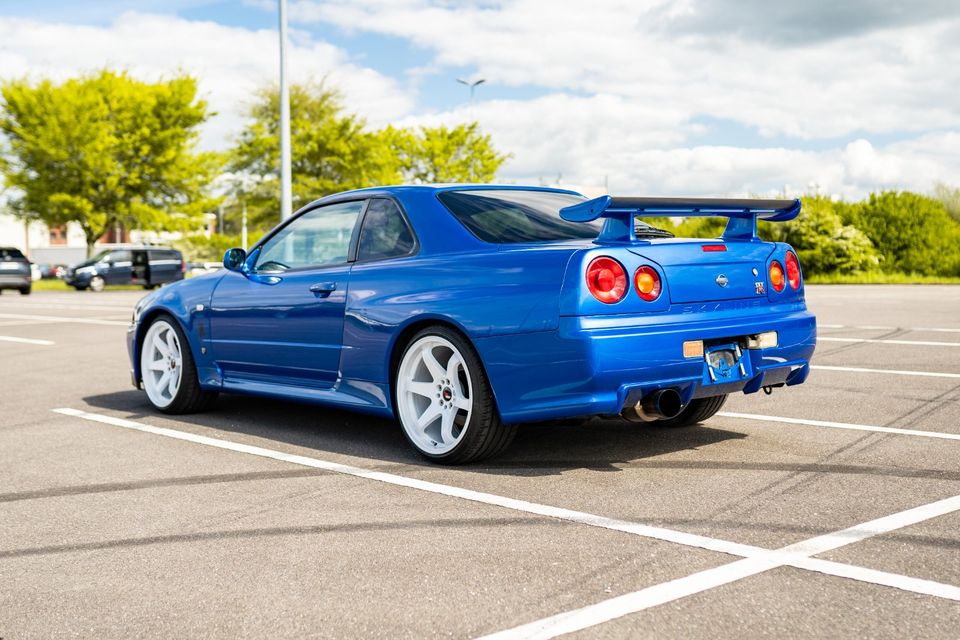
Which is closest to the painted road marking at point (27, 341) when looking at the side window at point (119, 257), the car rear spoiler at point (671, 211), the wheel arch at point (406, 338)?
the wheel arch at point (406, 338)

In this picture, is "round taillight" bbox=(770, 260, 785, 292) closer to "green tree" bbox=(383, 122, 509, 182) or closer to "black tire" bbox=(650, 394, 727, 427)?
"black tire" bbox=(650, 394, 727, 427)

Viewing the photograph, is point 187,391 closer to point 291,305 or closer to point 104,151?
point 291,305

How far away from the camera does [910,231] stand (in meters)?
29.8

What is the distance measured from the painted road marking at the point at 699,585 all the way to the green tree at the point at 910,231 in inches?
1080

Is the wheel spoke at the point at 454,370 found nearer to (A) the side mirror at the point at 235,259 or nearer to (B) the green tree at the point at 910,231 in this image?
(A) the side mirror at the point at 235,259

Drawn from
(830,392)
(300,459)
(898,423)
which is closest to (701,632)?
(300,459)

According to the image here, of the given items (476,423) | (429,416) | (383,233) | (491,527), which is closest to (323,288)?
(383,233)

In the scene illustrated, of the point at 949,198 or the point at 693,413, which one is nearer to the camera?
the point at 693,413

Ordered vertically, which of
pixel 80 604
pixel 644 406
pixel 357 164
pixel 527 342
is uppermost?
pixel 357 164

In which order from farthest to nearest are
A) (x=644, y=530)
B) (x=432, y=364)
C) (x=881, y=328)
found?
(x=881, y=328) → (x=432, y=364) → (x=644, y=530)

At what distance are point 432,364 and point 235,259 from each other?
2.03 m

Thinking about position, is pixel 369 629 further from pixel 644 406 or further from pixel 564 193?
pixel 564 193

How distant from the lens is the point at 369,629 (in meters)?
2.97

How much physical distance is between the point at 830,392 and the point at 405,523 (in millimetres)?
4368
